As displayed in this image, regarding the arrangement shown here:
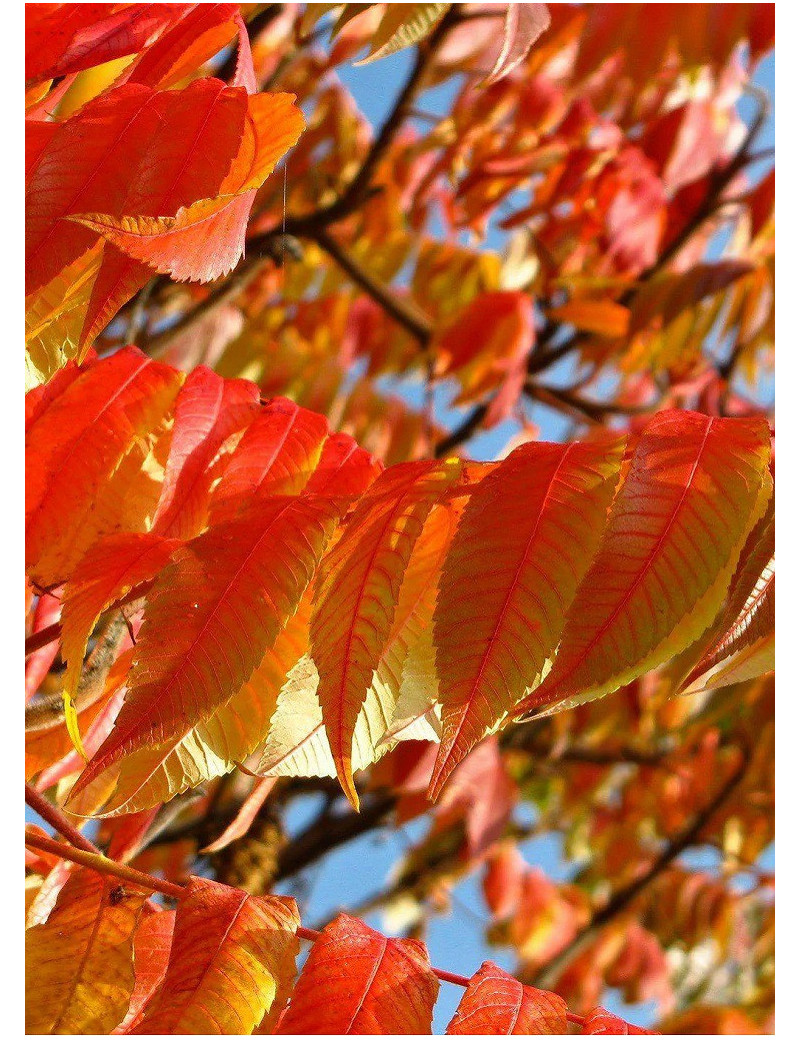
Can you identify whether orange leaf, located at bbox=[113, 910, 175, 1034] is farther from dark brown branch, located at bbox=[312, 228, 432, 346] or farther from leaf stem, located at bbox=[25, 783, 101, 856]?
dark brown branch, located at bbox=[312, 228, 432, 346]

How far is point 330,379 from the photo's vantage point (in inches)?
80.7

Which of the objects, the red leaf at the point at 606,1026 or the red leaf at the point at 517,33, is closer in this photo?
the red leaf at the point at 606,1026

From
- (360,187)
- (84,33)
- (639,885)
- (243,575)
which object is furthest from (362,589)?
(639,885)

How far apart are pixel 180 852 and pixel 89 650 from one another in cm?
175

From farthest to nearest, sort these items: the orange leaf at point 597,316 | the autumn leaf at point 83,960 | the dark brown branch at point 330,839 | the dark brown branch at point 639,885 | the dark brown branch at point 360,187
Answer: the dark brown branch at point 639,885
the dark brown branch at point 330,839
the orange leaf at point 597,316
the dark brown branch at point 360,187
the autumn leaf at point 83,960

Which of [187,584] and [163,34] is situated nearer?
[187,584]

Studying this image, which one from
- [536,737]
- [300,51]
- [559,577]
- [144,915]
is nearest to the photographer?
[559,577]

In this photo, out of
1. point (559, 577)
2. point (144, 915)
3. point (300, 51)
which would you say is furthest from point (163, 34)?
point (300, 51)

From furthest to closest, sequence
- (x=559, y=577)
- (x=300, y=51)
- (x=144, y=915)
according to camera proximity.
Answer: (x=300, y=51)
(x=144, y=915)
(x=559, y=577)

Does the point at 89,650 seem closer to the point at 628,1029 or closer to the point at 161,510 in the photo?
the point at 161,510

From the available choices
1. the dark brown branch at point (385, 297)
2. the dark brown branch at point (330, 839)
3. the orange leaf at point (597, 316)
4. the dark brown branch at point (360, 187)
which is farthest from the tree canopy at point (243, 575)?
the dark brown branch at point (330, 839)

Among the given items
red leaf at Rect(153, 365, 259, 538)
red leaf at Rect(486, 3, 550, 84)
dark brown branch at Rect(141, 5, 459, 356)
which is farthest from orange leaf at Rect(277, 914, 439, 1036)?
dark brown branch at Rect(141, 5, 459, 356)

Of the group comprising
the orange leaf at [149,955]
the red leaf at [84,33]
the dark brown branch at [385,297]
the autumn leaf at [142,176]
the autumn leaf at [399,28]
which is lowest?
the orange leaf at [149,955]

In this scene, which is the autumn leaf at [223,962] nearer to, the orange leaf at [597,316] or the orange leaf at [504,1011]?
the orange leaf at [504,1011]
